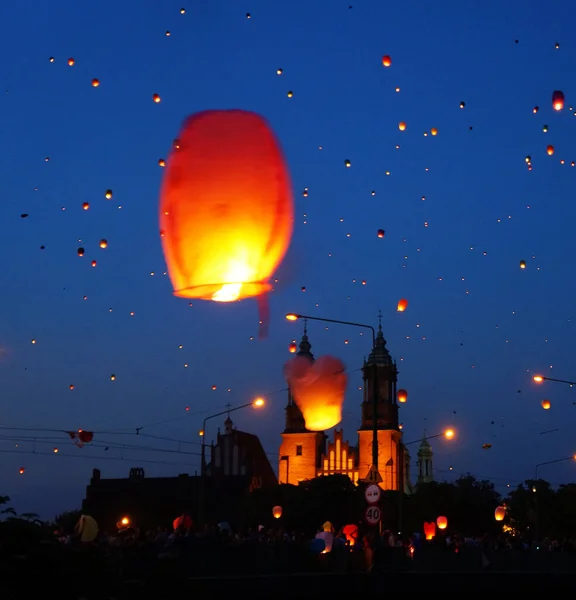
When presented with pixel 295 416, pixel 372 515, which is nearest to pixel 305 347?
pixel 295 416

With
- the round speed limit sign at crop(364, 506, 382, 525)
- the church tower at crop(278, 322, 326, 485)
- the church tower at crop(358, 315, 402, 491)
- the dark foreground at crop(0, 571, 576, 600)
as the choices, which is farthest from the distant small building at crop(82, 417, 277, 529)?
the round speed limit sign at crop(364, 506, 382, 525)

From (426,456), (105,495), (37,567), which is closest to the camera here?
(37,567)

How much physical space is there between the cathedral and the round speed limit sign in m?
104

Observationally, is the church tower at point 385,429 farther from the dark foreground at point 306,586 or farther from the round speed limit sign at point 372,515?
the round speed limit sign at point 372,515

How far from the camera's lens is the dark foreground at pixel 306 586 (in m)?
9.43

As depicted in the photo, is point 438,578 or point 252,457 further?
point 252,457

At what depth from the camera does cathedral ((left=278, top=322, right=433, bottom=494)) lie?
126744 millimetres

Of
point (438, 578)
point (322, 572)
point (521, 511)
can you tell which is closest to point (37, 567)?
point (322, 572)

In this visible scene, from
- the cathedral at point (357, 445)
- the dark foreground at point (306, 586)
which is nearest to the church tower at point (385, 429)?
the cathedral at point (357, 445)

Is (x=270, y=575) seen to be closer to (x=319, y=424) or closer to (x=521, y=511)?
(x=319, y=424)

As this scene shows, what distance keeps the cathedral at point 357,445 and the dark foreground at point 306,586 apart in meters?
99.4

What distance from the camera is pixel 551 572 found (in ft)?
89.6

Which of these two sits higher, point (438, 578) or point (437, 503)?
point (437, 503)

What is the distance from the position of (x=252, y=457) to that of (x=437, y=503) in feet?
134
